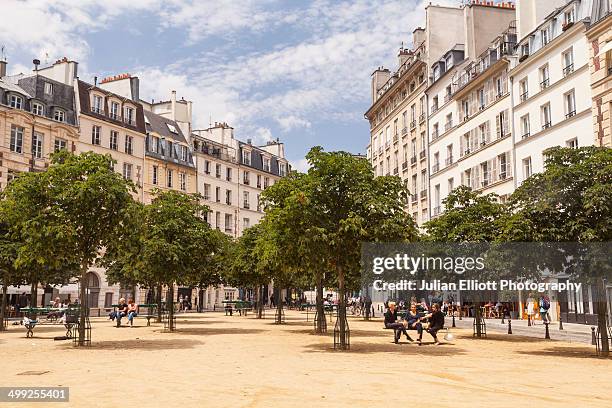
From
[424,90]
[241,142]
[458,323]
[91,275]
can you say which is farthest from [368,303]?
[241,142]

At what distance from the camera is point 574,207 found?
51.7ft

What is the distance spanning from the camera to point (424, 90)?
49.7 m

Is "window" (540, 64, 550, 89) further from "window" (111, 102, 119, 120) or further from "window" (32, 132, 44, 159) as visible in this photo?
"window" (111, 102, 119, 120)

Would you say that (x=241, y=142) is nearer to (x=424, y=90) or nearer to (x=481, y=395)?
(x=424, y=90)

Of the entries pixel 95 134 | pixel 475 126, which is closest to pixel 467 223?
pixel 475 126

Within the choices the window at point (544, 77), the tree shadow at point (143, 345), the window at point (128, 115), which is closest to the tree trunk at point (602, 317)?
the tree shadow at point (143, 345)

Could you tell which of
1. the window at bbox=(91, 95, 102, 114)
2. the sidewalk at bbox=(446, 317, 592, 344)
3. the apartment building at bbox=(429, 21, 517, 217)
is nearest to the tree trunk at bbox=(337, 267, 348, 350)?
the sidewalk at bbox=(446, 317, 592, 344)

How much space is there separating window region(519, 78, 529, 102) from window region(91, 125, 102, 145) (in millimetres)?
32814

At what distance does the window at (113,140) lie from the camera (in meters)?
52.0

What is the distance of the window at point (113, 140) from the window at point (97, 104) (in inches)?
86.3

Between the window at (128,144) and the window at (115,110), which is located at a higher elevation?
the window at (115,110)

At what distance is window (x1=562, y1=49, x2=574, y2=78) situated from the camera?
31434mm

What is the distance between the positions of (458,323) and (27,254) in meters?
23.1

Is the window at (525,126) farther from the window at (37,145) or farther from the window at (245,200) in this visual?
the window at (245,200)
